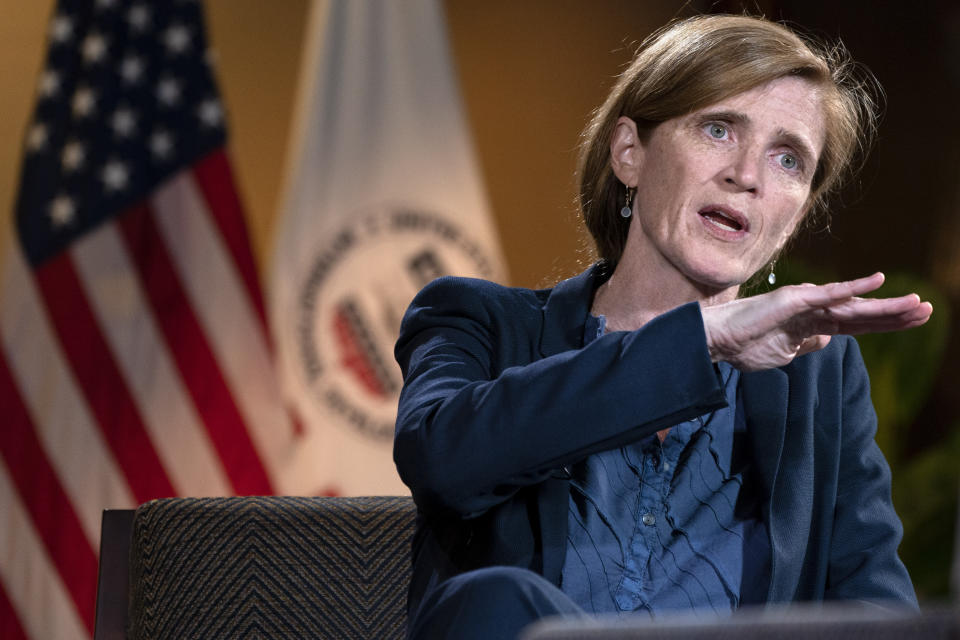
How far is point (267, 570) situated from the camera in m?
1.38

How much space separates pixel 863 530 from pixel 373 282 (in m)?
2.16

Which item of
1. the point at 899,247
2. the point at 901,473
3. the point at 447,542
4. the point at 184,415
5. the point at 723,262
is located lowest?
the point at 901,473

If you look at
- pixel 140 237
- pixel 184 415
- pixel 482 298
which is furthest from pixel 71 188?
pixel 482 298

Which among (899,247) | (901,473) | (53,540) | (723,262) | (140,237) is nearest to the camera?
(723,262)

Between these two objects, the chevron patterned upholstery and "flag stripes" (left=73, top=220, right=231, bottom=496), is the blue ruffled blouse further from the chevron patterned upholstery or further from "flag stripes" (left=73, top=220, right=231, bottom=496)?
"flag stripes" (left=73, top=220, right=231, bottom=496)

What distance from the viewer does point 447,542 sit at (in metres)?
1.26

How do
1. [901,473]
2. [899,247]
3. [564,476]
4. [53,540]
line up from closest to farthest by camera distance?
[564,476] → [53,540] → [901,473] → [899,247]

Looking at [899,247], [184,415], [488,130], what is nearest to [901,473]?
[899,247]

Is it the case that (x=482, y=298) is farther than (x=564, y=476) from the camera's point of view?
Yes

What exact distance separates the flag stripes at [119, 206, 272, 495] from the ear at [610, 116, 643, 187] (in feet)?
6.15

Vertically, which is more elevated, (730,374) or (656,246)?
(656,246)

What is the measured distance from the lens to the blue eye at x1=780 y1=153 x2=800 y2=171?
4.69ft

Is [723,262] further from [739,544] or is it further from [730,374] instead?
[739,544]

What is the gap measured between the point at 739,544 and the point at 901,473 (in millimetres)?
2587
